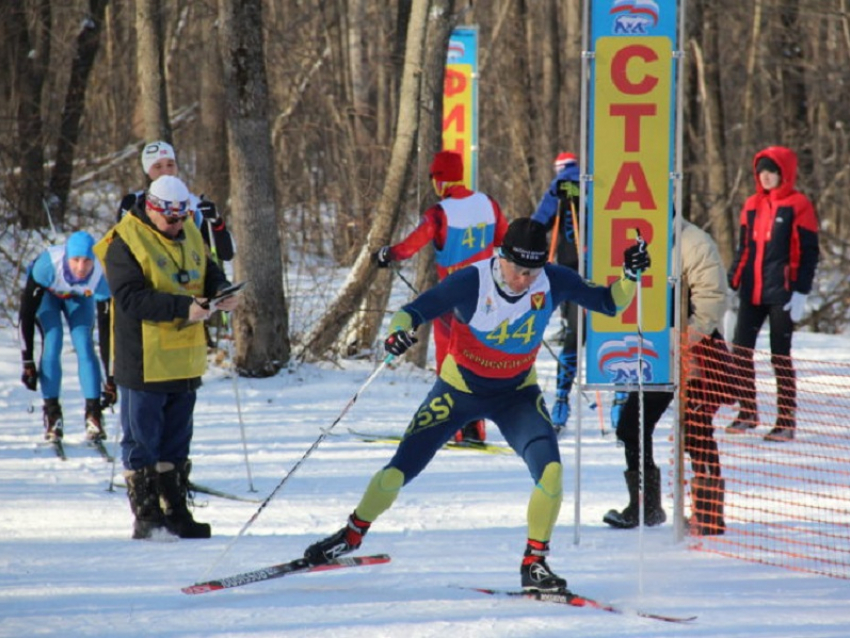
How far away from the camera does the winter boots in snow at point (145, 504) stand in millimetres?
6422

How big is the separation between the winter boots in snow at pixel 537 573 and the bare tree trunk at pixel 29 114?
1243 centimetres

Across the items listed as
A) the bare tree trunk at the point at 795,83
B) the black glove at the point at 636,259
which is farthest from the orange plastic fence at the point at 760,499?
the bare tree trunk at the point at 795,83

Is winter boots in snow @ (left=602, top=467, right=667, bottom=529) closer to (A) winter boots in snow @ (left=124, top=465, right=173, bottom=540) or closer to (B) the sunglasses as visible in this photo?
(A) winter boots in snow @ (left=124, top=465, right=173, bottom=540)

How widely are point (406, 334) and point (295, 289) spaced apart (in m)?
7.93

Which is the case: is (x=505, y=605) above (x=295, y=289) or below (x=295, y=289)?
below

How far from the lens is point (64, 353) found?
41.1 ft

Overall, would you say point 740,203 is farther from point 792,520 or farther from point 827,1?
point 792,520

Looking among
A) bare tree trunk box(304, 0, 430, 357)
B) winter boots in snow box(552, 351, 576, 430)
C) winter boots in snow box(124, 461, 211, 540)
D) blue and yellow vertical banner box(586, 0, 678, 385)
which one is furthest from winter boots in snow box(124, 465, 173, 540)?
bare tree trunk box(304, 0, 430, 357)

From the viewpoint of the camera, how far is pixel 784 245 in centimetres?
965

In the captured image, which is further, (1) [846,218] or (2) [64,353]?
(1) [846,218]

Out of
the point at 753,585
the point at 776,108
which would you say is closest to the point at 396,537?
the point at 753,585

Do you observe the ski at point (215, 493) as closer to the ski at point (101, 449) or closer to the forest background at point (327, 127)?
the ski at point (101, 449)

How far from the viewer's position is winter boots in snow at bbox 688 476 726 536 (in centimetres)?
670

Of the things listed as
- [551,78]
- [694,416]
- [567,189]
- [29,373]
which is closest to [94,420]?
[29,373]
